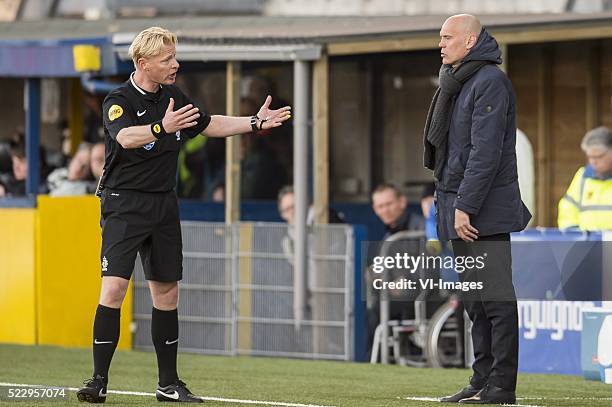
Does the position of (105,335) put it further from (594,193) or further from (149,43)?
(594,193)

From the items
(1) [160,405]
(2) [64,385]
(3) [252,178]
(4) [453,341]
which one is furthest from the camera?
(3) [252,178]

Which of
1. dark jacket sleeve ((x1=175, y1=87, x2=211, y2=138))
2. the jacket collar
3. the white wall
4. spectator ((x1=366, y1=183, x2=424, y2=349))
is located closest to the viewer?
dark jacket sleeve ((x1=175, y1=87, x2=211, y2=138))

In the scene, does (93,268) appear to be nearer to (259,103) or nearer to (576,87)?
(259,103)

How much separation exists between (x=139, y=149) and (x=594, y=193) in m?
4.87

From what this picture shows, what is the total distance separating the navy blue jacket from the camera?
7.87m

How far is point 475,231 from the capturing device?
7922mm

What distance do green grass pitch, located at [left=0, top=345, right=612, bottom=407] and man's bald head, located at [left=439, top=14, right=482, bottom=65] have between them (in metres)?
1.72

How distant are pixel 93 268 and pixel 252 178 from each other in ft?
12.8

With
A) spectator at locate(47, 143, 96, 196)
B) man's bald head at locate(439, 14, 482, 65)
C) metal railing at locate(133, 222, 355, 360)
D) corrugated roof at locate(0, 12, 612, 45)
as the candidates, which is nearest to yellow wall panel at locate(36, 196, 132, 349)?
spectator at locate(47, 143, 96, 196)

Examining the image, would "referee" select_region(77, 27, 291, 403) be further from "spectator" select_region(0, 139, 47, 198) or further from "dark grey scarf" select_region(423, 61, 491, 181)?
"spectator" select_region(0, 139, 47, 198)

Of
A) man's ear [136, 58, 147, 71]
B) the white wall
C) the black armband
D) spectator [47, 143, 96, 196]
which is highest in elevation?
the white wall

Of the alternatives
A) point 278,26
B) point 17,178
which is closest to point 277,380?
point 278,26

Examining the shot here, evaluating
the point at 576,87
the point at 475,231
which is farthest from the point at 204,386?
the point at 576,87

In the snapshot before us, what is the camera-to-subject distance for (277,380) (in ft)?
34.1
